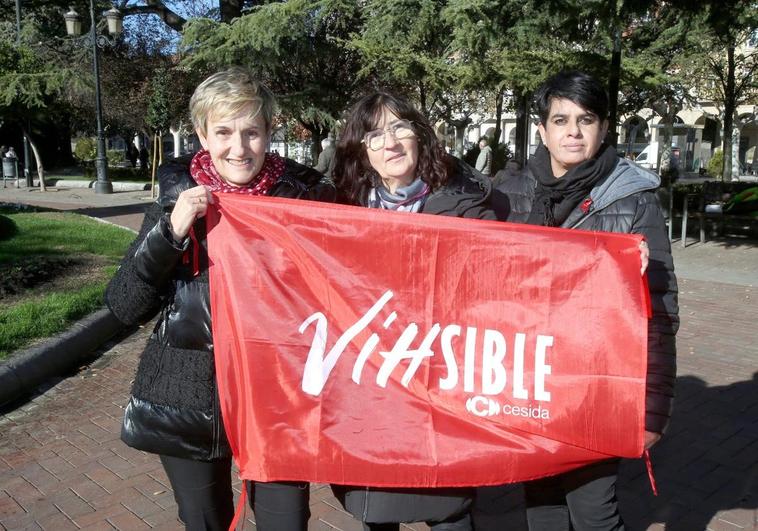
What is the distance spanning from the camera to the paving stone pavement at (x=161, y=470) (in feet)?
11.5

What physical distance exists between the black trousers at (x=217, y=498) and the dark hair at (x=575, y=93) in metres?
1.61

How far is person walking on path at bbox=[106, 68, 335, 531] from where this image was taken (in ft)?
7.54

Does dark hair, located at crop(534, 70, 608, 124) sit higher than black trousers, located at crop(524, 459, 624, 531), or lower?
higher

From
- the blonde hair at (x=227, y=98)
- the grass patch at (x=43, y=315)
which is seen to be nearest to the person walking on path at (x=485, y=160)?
the grass patch at (x=43, y=315)

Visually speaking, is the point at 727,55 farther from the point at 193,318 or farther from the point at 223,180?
the point at 193,318

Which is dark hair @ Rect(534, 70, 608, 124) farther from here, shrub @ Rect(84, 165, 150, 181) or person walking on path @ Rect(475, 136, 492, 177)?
shrub @ Rect(84, 165, 150, 181)

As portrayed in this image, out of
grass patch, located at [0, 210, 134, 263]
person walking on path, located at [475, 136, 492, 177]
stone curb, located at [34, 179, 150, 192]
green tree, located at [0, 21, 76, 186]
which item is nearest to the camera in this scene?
grass patch, located at [0, 210, 134, 263]

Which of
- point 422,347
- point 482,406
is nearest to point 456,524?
point 482,406

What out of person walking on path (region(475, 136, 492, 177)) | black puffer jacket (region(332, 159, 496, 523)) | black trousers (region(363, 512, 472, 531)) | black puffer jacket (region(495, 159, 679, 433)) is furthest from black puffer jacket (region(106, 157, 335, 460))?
person walking on path (region(475, 136, 492, 177))

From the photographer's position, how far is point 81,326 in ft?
20.4

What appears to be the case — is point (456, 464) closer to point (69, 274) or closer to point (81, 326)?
point (81, 326)

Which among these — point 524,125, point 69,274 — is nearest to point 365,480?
point 69,274

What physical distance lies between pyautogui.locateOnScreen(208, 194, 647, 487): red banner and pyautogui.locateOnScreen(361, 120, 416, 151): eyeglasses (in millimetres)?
330

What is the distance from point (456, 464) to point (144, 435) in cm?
103
